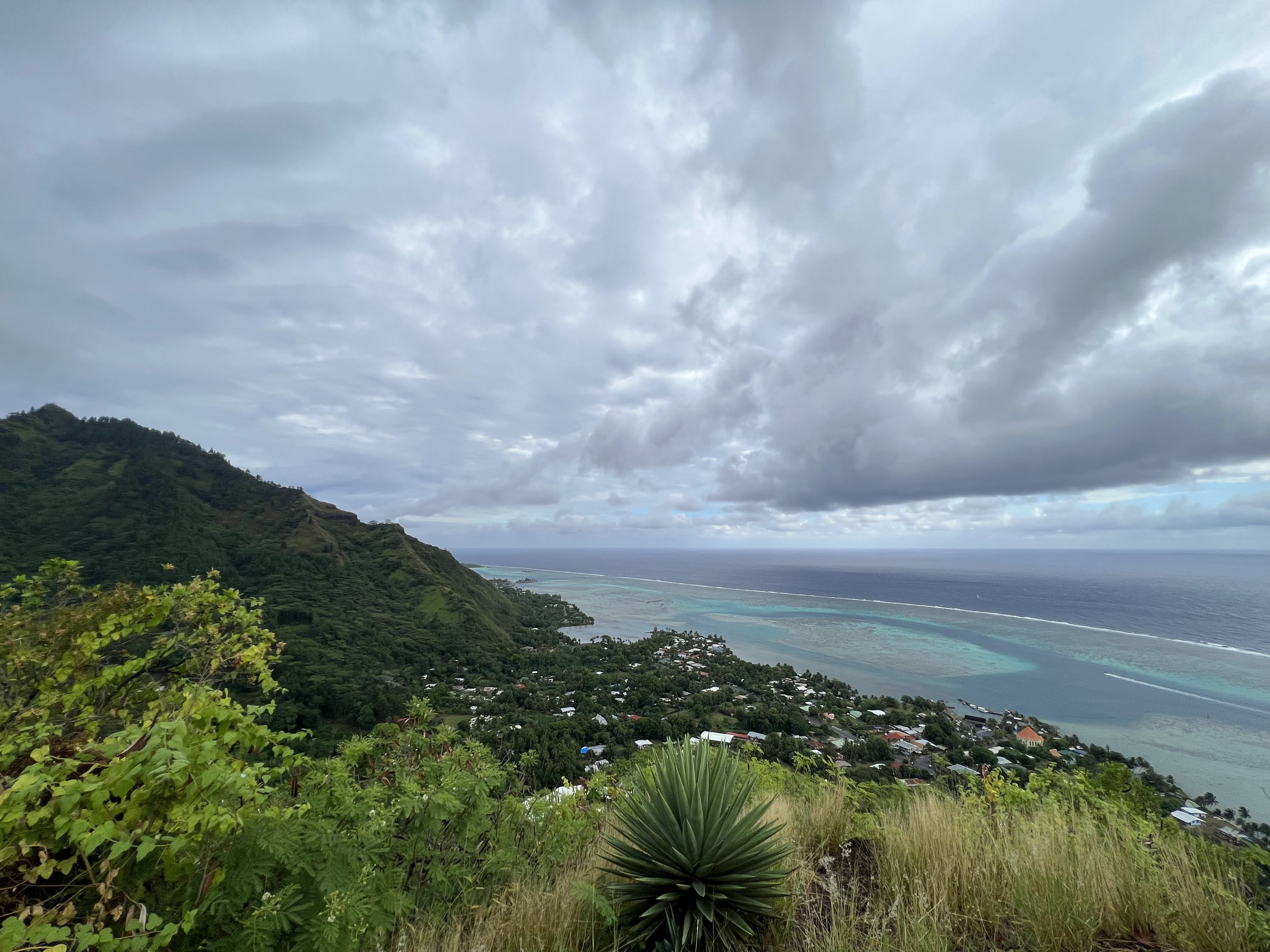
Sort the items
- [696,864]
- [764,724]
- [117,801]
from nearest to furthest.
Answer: [117,801], [696,864], [764,724]

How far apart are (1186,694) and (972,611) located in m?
47.5

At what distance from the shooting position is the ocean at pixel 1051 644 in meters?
30.2

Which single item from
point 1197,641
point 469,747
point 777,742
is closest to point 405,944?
point 469,747

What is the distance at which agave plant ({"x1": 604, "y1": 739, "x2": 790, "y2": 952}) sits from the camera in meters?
2.96

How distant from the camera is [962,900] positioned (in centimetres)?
343

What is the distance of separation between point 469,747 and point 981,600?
11730cm

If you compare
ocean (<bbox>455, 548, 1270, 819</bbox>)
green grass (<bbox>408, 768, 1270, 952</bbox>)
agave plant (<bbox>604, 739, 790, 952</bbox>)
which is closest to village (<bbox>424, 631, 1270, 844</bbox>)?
ocean (<bbox>455, 548, 1270, 819</bbox>)

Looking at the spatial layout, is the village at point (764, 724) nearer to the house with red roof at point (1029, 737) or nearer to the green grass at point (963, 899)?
the house with red roof at point (1029, 737)

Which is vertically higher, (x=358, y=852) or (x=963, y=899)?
(x=358, y=852)

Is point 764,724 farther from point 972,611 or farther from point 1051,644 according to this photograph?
point 972,611

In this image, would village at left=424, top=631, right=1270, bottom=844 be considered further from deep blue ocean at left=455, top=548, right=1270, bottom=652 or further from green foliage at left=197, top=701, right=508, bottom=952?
deep blue ocean at left=455, top=548, right=1270, bottom=652

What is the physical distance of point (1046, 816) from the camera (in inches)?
183

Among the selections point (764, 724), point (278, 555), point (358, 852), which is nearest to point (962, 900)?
point (358, 852)

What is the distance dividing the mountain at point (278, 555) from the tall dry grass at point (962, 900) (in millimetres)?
29526
